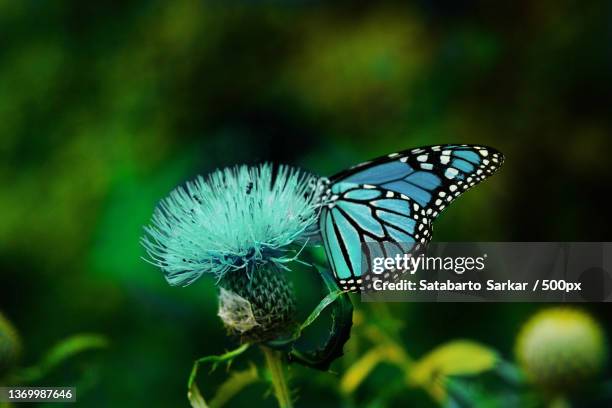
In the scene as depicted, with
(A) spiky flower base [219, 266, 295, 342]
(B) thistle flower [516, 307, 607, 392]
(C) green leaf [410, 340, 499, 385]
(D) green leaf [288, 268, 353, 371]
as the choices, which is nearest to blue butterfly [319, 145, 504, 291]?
(C) green leaf [410, 340, 499, 385]

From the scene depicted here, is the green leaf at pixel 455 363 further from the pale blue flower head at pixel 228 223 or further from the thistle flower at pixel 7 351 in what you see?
the thistle flower at pixel 7 351

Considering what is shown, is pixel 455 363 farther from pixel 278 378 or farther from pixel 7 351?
pixel 7 351

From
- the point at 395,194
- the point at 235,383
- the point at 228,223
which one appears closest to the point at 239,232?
the point at 228,223

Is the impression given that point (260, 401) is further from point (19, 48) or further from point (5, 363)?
point (19, 48)

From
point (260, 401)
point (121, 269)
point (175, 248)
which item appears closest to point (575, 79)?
point (260, 401)

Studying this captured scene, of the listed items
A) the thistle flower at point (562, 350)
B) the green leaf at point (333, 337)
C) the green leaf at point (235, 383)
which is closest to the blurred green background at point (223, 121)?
the thistle flower at point (562, 350)

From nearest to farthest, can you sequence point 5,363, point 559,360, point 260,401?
1. point 5,363
2. point 559,360
3. point 260,401

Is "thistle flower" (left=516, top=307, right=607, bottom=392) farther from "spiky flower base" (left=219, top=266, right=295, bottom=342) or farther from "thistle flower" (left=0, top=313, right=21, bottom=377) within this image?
"thistle flower" (left=0, top=313, right=21, bottom=377)
